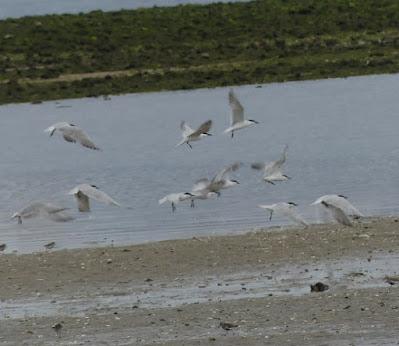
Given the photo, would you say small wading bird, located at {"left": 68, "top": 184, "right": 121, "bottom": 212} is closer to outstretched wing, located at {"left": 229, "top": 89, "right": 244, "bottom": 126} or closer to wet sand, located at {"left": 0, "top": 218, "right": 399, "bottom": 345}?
wet sand, located at {"left": 0, "top": 218, "right": 399, "bottom": 345}

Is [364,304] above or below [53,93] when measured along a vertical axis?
below

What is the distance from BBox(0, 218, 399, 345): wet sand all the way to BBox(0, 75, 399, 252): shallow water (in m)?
1.26

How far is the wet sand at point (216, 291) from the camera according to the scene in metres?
10.4

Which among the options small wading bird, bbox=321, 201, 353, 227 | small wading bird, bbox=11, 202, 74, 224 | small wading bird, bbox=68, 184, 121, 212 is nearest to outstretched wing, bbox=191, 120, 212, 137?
small wading bird, bbox=68, 184, 121, 212

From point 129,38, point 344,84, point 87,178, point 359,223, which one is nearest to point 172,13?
point 129,38

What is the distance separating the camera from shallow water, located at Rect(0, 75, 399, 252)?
16.1m

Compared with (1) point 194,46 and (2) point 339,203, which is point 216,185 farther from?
(1) point 194,46

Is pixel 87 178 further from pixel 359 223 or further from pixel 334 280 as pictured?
pixel 334 280

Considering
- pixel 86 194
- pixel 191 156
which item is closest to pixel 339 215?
pixel 86 194

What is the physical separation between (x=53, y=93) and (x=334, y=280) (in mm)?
21243

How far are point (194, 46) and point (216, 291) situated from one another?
84.7 feet

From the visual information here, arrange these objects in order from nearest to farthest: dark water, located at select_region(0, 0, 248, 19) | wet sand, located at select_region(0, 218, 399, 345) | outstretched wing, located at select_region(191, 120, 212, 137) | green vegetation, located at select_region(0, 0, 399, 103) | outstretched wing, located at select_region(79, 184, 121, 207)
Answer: wet sand, located at select_region(0, 218, 399, 345) < outstretched wing, located at select_region(79, 184, 121, 207) < outstretched wing, located at select_region(191, 120, 212, 137) < green vegetation, located at select_region(0, 0, 399, 103) < dark water, located at select_region(0, 0, 248, 19)

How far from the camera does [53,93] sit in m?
32.6

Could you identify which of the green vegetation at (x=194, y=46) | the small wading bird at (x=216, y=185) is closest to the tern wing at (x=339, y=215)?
the small wading bird at (x=216, y=185)
